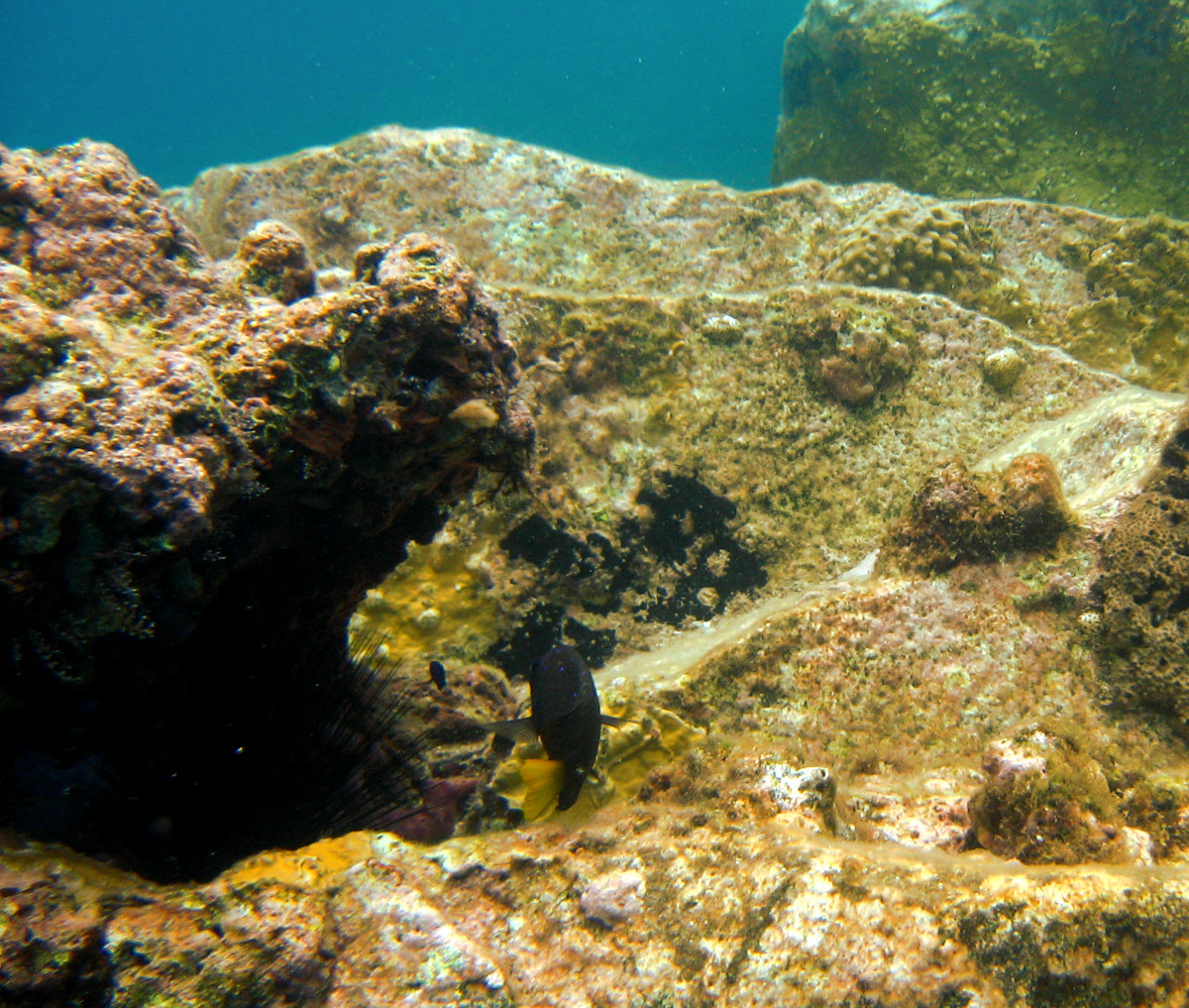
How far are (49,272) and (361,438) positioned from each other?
1.50 m

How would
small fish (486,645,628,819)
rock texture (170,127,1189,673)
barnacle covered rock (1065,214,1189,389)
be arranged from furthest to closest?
barnacle covered rock (1065,214,1189,389) < rock texture (170,127,1189,673) < small fish (486,645,628,819)

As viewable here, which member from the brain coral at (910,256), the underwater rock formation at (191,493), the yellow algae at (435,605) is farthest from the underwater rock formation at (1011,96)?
the underwater rock formation at (191,493)

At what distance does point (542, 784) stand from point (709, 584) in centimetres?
220

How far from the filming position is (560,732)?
236 cm

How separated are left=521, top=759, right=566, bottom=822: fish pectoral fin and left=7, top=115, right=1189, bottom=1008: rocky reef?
17cm

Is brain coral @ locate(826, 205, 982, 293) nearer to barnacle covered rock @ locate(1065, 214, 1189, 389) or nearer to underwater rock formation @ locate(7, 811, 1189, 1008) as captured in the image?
barnacle covered rock @ locate(1065, 214, 1189, 389)

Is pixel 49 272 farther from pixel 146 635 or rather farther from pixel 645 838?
pixel 645 838

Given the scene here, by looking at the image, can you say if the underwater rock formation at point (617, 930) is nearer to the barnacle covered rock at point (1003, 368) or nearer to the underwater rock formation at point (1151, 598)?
the underwater rock formation at point (1151, 598)

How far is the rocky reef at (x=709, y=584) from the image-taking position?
5.88 feet

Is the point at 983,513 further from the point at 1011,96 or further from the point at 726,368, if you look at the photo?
the point at 1011,96

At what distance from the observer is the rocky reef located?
5.88ft

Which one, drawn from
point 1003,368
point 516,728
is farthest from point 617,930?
point 1003,368

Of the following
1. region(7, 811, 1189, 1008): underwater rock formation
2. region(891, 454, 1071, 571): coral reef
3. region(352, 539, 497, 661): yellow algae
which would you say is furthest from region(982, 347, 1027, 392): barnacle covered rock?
region(352, 539, 497, 661): yellow algae

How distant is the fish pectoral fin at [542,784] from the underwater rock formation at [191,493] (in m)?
0.65
